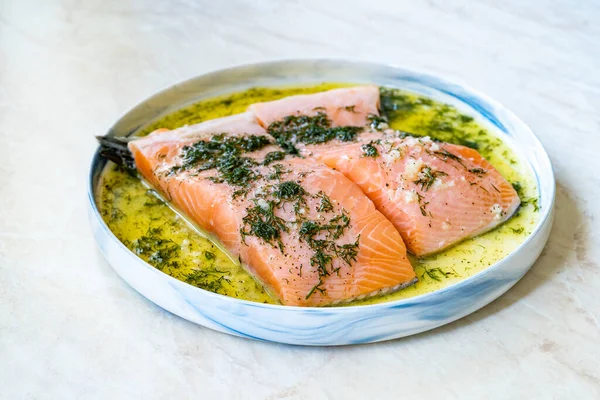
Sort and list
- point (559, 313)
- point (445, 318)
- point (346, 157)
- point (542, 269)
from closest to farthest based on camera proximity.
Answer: point (445, 318)
point (559, 313)
point (542, 269)
point (346, 157)

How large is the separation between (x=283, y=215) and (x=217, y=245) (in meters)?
0.35

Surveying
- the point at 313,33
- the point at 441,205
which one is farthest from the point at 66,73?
the point at 441,205

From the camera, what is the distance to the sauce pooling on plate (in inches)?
107

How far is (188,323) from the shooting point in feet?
8.77

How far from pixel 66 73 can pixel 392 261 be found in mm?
2855

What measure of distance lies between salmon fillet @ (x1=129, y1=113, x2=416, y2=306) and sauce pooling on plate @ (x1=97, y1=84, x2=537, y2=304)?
0.07 m

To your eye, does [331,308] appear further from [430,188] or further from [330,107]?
[330,107]

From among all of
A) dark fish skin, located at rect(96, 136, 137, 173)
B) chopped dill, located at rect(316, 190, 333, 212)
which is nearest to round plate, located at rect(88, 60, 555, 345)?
dark fish skin, located at rect(96, 136, 137, 173)

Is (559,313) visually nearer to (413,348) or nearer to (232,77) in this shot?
(413,348)

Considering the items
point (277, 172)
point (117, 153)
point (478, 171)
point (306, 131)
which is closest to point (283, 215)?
point (277, 172)

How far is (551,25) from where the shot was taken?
489cm

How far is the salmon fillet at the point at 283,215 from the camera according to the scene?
8.52 ft

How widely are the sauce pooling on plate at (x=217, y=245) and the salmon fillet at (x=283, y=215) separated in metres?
0.07

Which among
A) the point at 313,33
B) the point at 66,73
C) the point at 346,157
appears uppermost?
the point at 346,157
